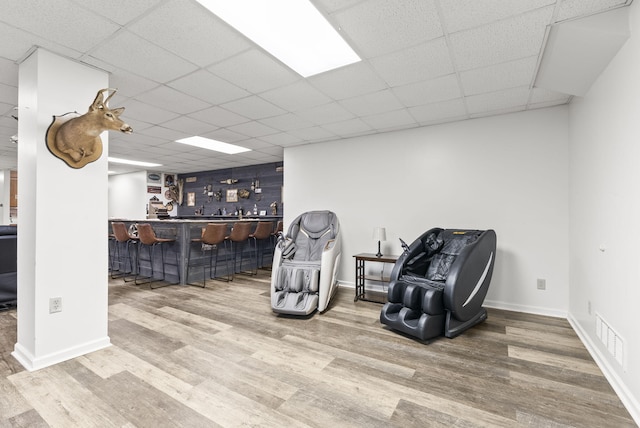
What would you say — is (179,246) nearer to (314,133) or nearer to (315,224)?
(315,224)

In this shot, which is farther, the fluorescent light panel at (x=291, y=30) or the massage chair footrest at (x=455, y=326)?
the massage chair footrest at (x=455, y=326)

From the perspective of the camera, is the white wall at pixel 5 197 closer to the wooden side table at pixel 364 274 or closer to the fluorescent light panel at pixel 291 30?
the wooden side table at pixel 364 274

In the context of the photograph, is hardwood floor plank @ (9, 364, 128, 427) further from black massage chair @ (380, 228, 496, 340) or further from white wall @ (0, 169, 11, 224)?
white wall @ (0, 169, 11, 224)

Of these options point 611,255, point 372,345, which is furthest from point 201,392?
point 611,255

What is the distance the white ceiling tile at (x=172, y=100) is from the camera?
322 centimetres

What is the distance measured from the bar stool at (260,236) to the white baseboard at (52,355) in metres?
3.44

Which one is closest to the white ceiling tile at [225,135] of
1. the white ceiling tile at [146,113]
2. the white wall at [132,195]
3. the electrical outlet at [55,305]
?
the white ceiling tile at [146,113]

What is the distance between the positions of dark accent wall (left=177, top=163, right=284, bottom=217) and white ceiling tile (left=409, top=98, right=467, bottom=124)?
3990 millimetres

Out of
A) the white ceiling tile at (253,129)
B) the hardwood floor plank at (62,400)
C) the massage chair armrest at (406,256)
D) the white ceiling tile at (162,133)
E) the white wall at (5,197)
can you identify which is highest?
the white ceiling tile at (162,133)

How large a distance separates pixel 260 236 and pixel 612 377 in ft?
17.0

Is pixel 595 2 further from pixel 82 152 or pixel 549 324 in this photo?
pixel 82 152

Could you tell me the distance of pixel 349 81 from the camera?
297 centimetres

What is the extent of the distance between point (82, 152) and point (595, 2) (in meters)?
3.79

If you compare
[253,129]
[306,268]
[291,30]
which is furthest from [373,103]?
[306,268]
